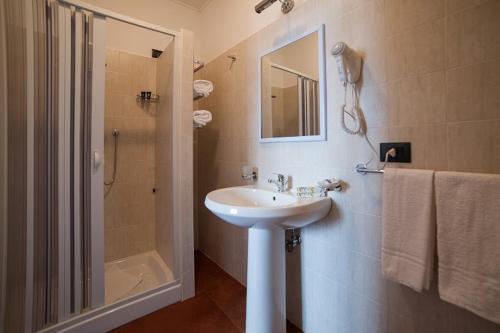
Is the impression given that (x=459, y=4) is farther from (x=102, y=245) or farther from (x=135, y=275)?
(x=135, y=275)

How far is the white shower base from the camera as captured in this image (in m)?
1.73

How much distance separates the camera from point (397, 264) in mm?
892

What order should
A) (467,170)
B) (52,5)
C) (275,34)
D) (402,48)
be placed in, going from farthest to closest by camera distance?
(275,34), (52,5), (402,48), (467,170)

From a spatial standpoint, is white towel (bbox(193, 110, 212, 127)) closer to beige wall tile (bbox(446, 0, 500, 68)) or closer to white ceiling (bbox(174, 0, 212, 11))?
white ceiling (bbox(174, 0, 212, 11))

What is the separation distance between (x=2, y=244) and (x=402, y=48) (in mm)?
1913

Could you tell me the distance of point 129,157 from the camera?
2.12m

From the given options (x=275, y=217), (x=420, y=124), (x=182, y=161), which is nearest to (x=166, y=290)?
(x=182, y=161)

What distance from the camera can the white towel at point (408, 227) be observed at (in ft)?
2.69

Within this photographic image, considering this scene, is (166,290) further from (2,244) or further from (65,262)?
A: (2,244)

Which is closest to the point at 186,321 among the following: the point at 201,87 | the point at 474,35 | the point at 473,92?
the point at 201,87

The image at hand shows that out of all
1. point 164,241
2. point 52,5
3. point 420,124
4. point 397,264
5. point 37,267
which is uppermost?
point 52,5

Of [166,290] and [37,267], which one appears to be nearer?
[37,267]

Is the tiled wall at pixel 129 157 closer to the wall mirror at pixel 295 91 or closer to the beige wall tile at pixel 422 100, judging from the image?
the wall mirror at pixel 295 91

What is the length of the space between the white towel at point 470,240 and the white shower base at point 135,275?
5.43 ft
